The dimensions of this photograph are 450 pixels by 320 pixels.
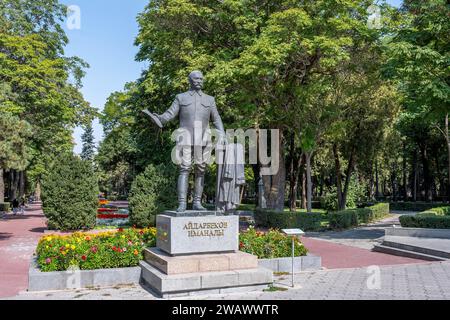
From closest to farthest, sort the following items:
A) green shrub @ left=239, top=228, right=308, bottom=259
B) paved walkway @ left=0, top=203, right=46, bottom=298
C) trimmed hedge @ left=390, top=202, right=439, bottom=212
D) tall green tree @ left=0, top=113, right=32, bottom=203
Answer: paved walkway @ left=0, top=203, right=46, bottom=298
green shrub @ left=239, top=228, right=308, bottom=259
tall green tree @ left=0, top=113, right=32, bottom=203
trimmed hedge @ left=390, top=202, right=439, bottom=212

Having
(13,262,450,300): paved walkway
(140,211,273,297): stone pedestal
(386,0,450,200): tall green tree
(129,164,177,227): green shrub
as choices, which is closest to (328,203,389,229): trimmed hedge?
(386,0,450,200): tall green tree

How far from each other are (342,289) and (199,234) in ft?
10.7

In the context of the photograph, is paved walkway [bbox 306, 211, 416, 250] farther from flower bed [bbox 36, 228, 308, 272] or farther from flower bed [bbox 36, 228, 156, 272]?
flower bed [bbox 36, 228, 156, 272]

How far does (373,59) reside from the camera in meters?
22.8

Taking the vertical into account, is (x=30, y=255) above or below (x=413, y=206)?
below

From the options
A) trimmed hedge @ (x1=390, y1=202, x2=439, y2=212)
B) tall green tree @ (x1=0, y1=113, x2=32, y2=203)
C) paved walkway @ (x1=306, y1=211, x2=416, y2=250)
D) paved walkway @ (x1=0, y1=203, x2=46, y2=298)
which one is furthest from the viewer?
trimmed hedge @ (x1=390, y1=202, x2=439, y2=212)

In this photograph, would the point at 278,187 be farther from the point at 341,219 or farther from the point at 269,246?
the point at 269,246

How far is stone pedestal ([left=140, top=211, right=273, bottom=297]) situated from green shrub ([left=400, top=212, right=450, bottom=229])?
11726mm

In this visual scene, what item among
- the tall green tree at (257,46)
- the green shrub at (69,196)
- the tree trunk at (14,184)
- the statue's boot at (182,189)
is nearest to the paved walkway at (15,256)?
the green shrub at (69,196)

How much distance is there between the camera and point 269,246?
38.0ft

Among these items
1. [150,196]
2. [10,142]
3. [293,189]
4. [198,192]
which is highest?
[10,142]

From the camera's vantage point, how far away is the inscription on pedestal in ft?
30.3

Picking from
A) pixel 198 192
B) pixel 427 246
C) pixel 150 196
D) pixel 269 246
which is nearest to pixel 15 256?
pixel 198 192

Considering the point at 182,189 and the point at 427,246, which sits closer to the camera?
the point at 182,189
